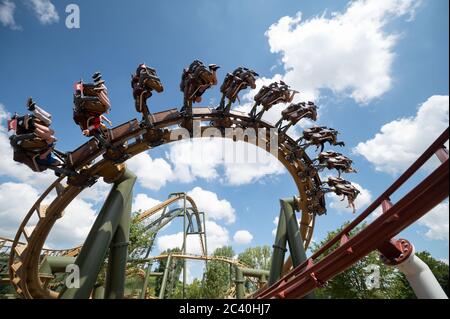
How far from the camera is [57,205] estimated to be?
6074 millimetres

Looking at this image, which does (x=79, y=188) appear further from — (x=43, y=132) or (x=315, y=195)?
(x=315, y=195)

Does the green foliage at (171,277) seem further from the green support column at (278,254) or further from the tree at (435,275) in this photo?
the tree at (435,275)

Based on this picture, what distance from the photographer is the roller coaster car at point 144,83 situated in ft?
16.3

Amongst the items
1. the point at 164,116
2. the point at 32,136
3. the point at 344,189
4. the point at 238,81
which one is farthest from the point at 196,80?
the point at 344,189

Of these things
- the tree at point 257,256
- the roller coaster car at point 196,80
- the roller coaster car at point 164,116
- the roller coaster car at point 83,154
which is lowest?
the roller coaster car at point 83,154

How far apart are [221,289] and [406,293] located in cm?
1432

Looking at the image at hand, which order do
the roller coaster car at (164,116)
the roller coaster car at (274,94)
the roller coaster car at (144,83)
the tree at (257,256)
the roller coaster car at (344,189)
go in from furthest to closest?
the tree at (257,256) < the roller coaster car at (344,189) < the roller coaster car at (274,94) < the roller coaster car at (164,116) < the roller coaster car at (144,83)

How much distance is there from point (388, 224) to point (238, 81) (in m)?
3.64

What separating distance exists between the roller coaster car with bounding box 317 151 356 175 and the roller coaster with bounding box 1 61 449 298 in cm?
2

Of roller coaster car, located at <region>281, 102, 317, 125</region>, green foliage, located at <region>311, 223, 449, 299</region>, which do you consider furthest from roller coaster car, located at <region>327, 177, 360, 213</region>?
green foliage, located at <region>311, 223, 449, 299</region>

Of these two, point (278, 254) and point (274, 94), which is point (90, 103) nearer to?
point (274, 94)

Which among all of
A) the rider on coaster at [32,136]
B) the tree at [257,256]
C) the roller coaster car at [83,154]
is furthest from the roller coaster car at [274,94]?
the tree at [257,256]

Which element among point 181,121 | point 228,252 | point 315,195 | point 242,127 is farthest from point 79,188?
point 228,252

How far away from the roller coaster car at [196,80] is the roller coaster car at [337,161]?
3190 millimetres
